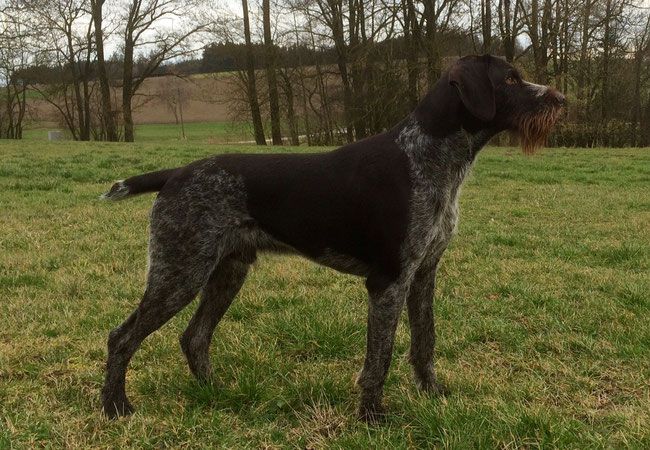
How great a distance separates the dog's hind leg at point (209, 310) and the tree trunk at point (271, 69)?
90.6 feet

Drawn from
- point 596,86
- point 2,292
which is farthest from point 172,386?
point 596,86

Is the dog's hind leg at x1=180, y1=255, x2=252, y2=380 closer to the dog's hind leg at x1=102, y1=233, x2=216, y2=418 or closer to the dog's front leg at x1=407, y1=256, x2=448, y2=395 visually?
the dog's hind leg at x1=102, y1=233, x2=216, y2=418

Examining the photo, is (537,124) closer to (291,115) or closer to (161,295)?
(161,295)

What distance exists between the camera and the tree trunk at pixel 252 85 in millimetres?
31441

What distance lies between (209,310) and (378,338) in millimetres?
1348

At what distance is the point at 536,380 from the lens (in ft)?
12.8

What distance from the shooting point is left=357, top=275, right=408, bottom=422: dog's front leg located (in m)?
3.42

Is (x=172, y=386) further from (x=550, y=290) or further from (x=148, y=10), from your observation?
(x=148, y=10)

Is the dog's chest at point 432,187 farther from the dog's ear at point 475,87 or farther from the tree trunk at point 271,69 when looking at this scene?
the tree trunk at point 271,69

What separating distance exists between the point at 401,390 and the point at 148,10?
32811 mm

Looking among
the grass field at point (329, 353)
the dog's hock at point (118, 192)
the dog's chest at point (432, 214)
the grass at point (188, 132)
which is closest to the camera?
the grass field at point (329, 353)

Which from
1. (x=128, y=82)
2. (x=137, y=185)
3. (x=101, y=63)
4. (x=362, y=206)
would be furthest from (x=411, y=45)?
Result: (x=362, y=206)

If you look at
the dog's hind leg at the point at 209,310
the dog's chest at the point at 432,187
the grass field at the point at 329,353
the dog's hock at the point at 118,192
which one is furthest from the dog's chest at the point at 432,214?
the dog's hock at the point at 118,192

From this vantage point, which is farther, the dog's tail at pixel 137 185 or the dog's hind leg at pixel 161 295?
the dog's tail at pixel 137 185
